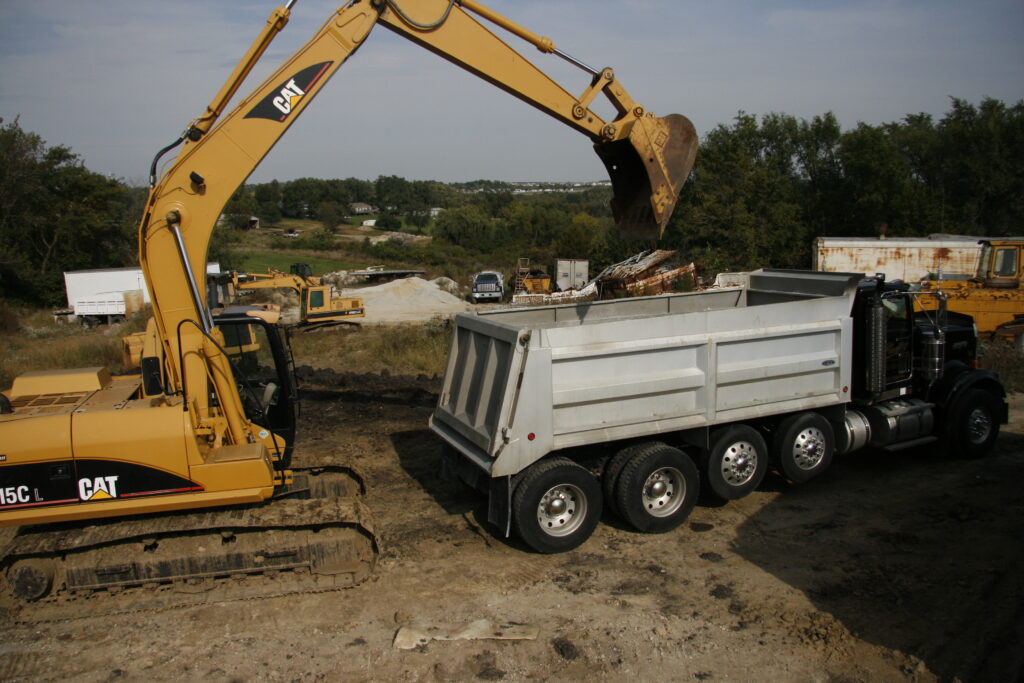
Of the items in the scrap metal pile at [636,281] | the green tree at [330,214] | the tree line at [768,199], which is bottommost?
the scrap metal pile at [636,281]

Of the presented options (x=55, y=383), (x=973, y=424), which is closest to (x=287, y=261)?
(x=55, y=383)

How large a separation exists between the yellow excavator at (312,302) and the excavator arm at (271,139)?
1711 cm

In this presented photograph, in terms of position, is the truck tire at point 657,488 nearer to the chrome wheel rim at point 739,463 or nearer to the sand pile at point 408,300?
the chrome wheel rim at point 739,463

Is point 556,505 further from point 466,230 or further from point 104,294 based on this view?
point 466,230

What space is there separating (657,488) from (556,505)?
112 centimetres

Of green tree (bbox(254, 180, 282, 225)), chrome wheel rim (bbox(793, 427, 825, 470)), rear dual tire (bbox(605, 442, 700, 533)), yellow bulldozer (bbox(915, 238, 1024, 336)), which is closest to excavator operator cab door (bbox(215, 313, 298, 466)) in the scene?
rear dual tire (bbox(605, 442, 700, 533))

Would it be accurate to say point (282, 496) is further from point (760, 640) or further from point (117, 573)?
point (760, 640)

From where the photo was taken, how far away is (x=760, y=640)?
5.21 m

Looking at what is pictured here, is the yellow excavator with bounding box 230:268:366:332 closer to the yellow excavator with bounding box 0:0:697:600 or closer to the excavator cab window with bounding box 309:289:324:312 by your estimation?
the excavator cab window with bounding box 309:289:324:312

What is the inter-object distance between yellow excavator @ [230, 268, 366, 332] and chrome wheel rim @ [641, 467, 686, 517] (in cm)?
1835

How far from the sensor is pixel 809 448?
7742 mm

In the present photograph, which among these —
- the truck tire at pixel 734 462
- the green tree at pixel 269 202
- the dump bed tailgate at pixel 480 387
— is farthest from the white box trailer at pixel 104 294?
the green tree at pixel 269 202

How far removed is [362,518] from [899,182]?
38407 millimetres

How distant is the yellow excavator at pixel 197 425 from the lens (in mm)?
5578
